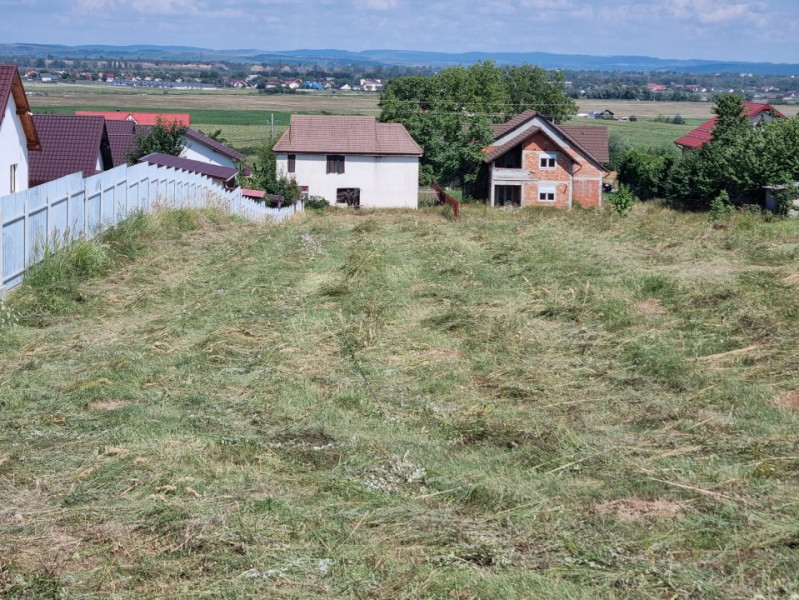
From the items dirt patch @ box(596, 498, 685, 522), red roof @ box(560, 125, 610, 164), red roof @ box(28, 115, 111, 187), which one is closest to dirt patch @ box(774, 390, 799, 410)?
dirt patch @ box(596, 498, 685, 522)

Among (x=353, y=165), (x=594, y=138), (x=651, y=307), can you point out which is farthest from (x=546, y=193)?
(x=651, y=307)

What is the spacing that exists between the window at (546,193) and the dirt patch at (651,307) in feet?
135

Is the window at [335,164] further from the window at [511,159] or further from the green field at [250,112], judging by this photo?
the green field at [250,112]

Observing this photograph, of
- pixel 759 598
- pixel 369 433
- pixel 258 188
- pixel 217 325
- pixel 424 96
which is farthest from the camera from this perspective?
pixel 424 96

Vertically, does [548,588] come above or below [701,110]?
below

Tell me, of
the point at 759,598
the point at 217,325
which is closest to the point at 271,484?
the point at 759,598

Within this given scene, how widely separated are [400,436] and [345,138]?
49767 mm

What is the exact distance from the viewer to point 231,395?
33.7ft

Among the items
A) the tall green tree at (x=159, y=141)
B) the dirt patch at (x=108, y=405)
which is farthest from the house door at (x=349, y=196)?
the dirt patch at (x=108, y=405)

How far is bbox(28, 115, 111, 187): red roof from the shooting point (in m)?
30.8

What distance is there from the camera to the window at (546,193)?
56.4 metres

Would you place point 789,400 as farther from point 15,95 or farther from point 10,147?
point 10,147

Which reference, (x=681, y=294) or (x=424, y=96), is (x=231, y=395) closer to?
(x=681, y=294)

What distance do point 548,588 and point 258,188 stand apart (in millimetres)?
49981
